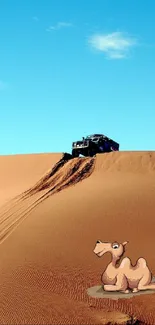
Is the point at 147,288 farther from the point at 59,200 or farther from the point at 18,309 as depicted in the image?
the point at 59,200

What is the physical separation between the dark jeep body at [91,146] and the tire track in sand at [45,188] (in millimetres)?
3561

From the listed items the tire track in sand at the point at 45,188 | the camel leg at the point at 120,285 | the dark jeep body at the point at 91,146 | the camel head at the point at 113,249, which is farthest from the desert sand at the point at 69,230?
the dark jeep body at the point at 91,146

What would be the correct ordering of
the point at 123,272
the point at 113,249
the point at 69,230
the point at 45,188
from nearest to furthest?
the point at 123,272 < the point at 113,249 < the point at 69,230 < the point at 45,188

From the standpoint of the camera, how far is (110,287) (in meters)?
9.29

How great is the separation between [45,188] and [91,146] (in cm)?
830

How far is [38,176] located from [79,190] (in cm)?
351

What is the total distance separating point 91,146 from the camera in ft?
91.4

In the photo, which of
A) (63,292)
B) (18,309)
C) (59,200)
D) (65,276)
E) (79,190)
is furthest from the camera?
(79,190)

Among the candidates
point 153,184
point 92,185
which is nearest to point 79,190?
point 92,185

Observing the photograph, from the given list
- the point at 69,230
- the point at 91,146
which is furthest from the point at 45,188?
the point at 91,146

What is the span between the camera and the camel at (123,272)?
29.2 feet

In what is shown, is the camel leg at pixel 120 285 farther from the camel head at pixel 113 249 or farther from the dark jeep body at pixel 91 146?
the dark jeep body at pixel 91 146

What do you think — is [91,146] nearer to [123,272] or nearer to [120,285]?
[120,285]

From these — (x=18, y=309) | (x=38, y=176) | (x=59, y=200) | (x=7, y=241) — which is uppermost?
(x=38, y=176)
